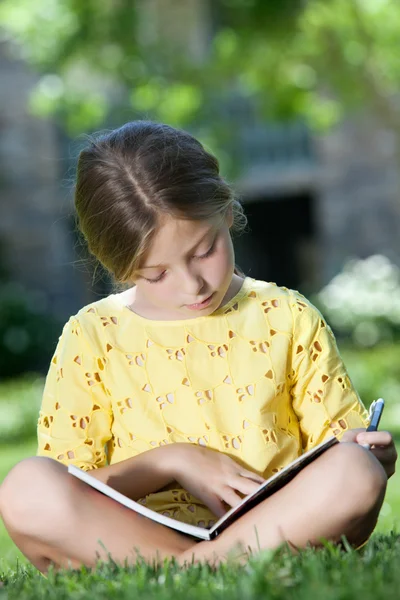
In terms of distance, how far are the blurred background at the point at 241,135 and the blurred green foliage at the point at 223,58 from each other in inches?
0.7

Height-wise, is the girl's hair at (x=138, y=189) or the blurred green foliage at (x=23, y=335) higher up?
the girl's hair at (x=138, y=189)

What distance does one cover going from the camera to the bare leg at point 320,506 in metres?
2.38

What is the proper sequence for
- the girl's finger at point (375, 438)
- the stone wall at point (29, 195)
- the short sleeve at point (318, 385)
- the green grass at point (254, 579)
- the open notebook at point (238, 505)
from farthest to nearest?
the stone wall at point (29, 195), the short sleeve at point (318, 385), the girl's finger at point (375, 438), the open notebook at point (238, 505), the green grass at point (254, 579)

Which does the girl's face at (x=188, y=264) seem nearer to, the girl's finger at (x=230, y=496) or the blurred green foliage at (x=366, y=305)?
the girl's finger at (x=230, y=496)

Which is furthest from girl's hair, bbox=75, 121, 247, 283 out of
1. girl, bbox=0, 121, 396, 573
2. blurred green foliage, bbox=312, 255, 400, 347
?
blurred green foliage, bbox=312, 255, 400, 347

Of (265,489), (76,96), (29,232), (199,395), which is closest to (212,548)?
(265,489)

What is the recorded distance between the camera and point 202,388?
2824 millimetres

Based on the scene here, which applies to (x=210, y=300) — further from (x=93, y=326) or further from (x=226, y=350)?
(x=93, y=326)

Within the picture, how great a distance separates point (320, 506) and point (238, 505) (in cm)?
19

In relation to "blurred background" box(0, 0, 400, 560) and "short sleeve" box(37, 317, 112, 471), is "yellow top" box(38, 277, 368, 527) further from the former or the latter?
"blurred background" box(0, 0, 400, 560)

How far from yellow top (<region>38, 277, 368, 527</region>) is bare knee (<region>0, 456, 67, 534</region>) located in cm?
24

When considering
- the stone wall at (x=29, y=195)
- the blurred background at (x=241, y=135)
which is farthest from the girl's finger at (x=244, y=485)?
the stone wall at (x=29, y=195)

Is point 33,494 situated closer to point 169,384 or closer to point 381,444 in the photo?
point 169,384

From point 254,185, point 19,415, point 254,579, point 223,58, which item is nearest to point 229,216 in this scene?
point 254,579
